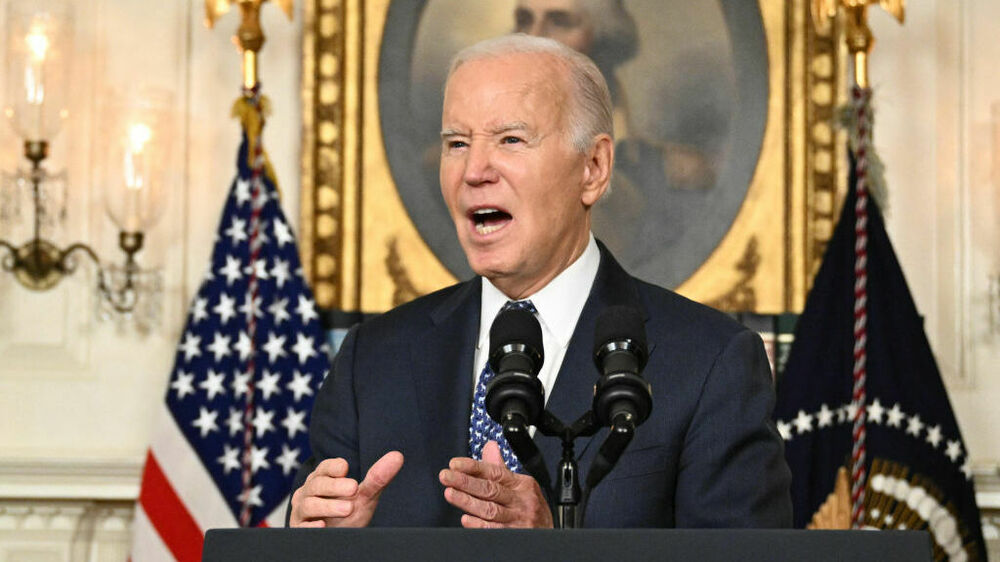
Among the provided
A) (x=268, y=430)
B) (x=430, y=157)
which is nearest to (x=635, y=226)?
(x=430, y=157)

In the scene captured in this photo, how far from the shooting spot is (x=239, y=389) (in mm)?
5105

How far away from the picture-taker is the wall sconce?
5137mm

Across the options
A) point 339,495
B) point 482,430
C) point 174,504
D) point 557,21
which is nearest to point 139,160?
point 174,504

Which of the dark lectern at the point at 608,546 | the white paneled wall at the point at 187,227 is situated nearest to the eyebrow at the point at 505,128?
the dark lectern at the point at 608,546

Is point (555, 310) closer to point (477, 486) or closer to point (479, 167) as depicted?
point (479, 167)

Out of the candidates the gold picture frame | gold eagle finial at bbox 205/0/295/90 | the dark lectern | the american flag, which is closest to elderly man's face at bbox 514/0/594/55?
the gold picture frame

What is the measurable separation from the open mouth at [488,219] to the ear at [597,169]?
193 mm

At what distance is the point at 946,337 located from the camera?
5398mm

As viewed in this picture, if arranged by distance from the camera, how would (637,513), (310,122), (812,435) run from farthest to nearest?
(310,122) → (812,435) → (637,513)

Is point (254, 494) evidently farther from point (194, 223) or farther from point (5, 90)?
point (5, 90)

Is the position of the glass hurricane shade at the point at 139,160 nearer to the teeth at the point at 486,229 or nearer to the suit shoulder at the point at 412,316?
the suit shoulder at the point at 412,316

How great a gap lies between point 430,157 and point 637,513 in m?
3.17

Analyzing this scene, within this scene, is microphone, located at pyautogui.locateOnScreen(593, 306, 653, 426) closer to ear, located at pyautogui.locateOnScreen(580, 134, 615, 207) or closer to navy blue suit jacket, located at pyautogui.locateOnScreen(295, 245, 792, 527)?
navy blue suit jacket, located at pyautogui.locateOnScreen(295, 245, 792, 527)

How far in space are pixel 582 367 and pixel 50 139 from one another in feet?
10.7
